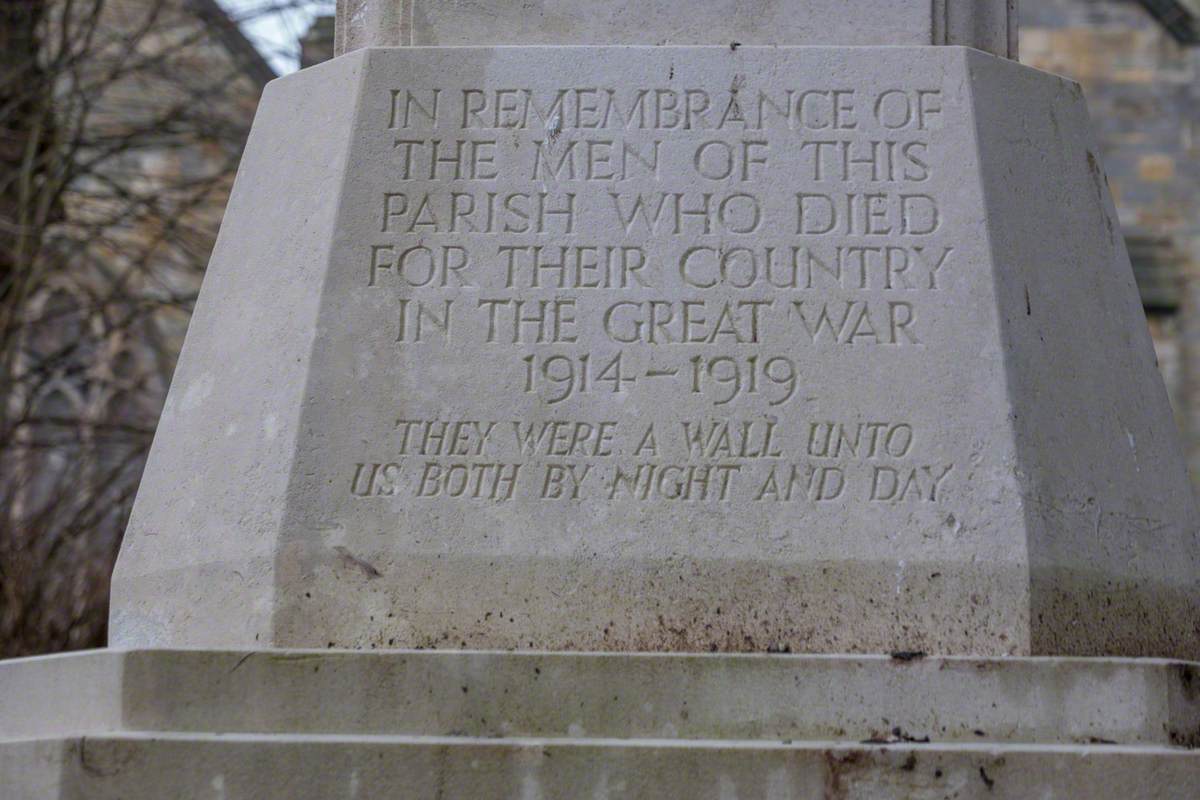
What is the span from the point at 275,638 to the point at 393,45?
1.57 metres

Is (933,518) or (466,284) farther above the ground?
(466,284)

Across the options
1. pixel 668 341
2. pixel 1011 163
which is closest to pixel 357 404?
pixel 668 341

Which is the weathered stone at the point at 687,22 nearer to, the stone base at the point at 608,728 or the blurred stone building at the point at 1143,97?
the stone base at the point at 608,728

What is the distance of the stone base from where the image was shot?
384cm

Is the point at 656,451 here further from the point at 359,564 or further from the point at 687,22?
the point at 687,22

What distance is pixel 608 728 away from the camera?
4.02 metres

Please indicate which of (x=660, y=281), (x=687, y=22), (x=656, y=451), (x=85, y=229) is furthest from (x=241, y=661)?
(x=85, y=229)

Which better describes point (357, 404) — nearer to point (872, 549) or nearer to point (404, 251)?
point (404, 251)

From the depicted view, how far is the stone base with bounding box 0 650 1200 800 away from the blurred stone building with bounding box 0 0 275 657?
824cm

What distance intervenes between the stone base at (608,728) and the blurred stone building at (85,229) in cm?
824

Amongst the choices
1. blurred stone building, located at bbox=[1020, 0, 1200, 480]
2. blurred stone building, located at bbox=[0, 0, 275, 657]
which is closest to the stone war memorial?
blurred stone building, located at bbox=[0, 0, 275, 657]

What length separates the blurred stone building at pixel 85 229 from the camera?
1274 centimetres

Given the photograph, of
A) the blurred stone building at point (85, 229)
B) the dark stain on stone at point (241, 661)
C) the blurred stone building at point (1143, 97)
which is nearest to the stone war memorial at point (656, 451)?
the dark stain on stone at point (241, 661)

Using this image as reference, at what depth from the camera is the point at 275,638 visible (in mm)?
4355
